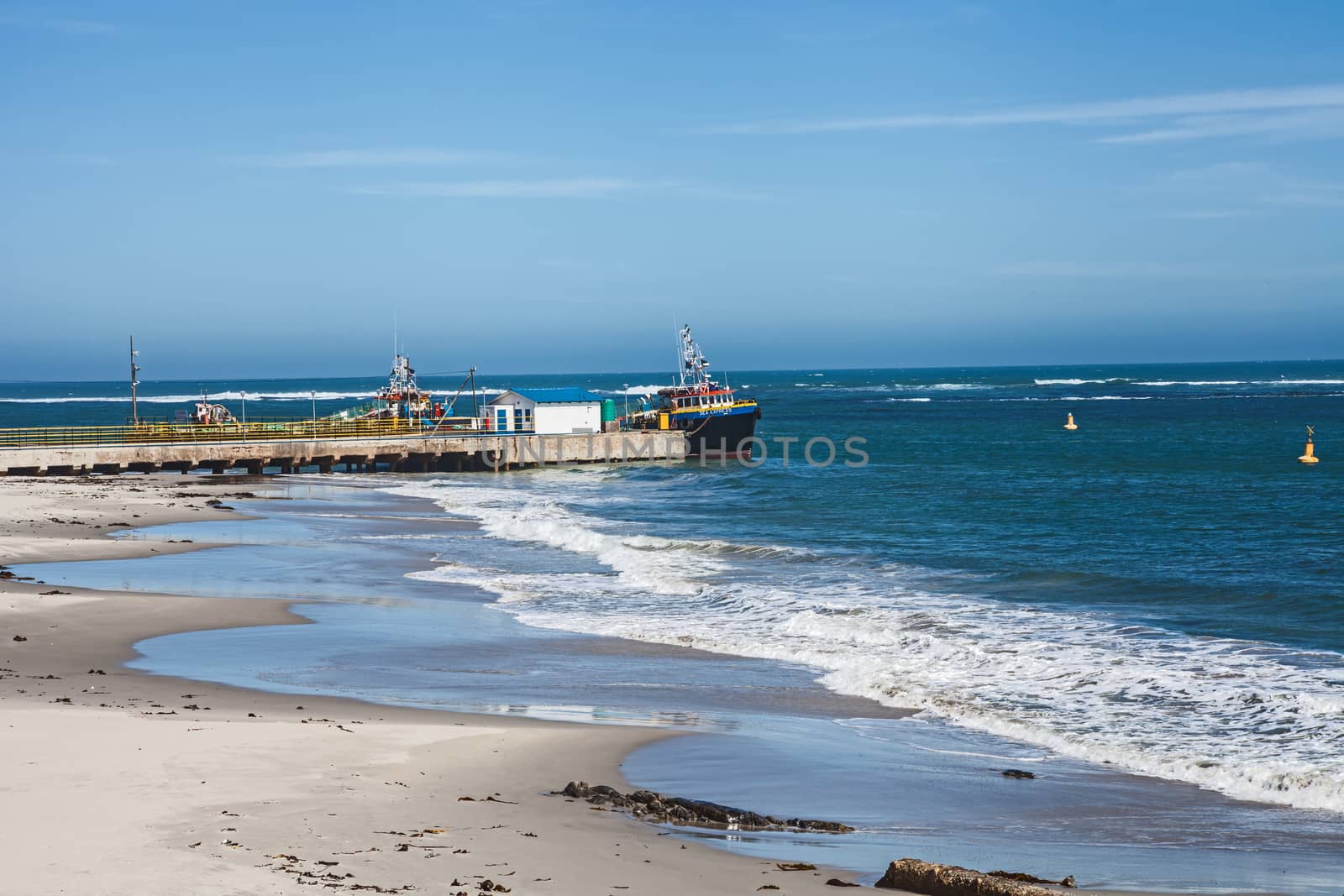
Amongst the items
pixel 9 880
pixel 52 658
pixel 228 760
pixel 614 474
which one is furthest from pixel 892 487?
pixel 9 880

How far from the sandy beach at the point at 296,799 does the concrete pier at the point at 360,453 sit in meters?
38.0

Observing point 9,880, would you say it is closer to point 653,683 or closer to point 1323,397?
point 653,683

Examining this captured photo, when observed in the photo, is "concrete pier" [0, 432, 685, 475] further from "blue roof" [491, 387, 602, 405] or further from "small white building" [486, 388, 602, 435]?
"blue roof" [491, 387, 602, 405]

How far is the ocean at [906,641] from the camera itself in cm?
1086

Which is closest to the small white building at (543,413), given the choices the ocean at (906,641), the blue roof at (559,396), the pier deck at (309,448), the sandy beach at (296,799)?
the blue roof at (559,396)

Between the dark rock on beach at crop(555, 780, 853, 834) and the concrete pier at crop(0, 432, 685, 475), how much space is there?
45.9 metres

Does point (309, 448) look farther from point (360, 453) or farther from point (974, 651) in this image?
point (974, 651)

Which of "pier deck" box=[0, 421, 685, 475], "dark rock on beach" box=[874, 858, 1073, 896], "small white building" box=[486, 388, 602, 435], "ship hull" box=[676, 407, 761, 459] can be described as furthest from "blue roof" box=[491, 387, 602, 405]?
"dark rock on beach" box=[874, 858, 1073, 896]

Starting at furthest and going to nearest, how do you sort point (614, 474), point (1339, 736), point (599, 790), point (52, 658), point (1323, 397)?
point (1323, 397) → point (614, 474) → point (52, 658) → point (1339, 736) → point (599, 790)

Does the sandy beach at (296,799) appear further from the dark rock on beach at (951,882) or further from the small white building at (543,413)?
the small white building at (543,413)

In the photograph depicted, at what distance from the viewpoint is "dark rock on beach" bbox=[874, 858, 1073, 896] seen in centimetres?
765

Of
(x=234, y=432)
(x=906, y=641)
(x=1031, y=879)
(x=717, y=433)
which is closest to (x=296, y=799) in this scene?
(x=1031, y=879)

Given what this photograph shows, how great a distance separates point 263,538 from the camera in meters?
31.6

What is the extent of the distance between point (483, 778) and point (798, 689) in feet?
19.7
